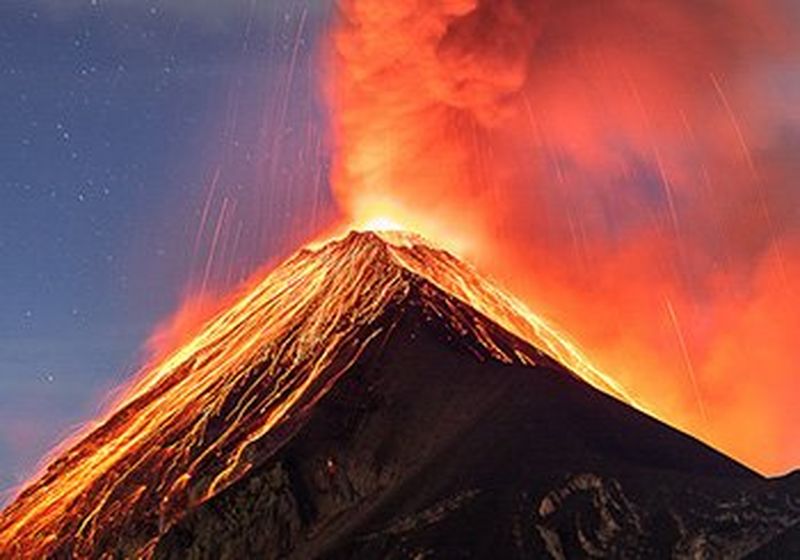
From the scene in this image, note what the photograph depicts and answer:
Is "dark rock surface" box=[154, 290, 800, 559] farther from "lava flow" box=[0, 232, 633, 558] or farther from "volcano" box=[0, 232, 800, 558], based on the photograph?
"lava flow" box=[0, 232, 633, 558]

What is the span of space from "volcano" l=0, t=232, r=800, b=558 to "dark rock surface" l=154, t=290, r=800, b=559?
0.44 feet

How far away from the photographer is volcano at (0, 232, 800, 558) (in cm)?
6419

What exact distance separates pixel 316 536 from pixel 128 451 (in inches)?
879

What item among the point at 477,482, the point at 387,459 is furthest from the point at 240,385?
the point at 477,482

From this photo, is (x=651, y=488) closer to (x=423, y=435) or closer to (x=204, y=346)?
(x=423, y=435)

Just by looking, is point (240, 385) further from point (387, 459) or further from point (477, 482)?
point (477, 482)

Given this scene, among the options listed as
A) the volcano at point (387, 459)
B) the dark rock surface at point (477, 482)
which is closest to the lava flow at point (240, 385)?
the volcano at point (387, 459)

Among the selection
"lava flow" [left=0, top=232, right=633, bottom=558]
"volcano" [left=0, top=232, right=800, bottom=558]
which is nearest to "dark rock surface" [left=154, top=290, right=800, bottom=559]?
"volcano" [left=0, top=232, right=800, bottom=558]

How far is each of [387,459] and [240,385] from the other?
63.3ft

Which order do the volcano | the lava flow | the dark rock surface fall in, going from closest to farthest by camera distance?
1. the dark rock surface
2. the volcano
3. the lava flow

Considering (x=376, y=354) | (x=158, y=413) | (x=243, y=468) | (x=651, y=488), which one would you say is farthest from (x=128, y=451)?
(x=651, y=488)

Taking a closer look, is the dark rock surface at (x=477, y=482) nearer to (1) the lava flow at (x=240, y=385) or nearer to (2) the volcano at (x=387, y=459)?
(2) the volcano at (x=387, y=459)

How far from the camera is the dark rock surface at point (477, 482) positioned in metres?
62.9

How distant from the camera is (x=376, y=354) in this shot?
88688mm
